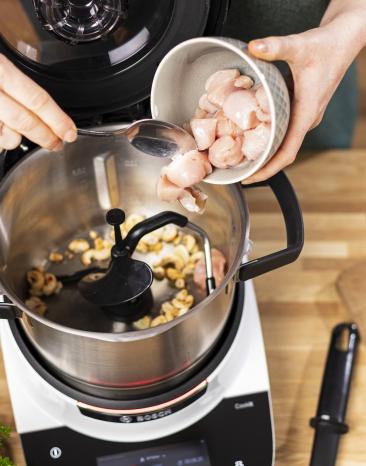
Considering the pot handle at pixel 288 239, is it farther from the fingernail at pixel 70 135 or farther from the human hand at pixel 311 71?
the fingernail at pixel 70 135

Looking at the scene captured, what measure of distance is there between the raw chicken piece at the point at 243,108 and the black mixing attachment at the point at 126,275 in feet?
0.49

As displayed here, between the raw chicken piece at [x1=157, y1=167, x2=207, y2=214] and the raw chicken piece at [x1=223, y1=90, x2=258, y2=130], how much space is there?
112mm

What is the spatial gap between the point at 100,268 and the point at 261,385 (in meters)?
0.28

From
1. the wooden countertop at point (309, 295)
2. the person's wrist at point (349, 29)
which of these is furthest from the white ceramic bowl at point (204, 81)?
the wooden countertop at point (309, 295)

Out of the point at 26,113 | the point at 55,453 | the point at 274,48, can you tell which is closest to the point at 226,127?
the point at 274,48

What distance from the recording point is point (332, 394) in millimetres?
991

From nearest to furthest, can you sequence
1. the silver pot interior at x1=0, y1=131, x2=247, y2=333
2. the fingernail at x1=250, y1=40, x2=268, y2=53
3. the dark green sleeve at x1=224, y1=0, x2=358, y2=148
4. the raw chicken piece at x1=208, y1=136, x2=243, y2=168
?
1. the fingernail at x1=250, y1=40, x2=268, y2=53
2. the raw chicken piece at x1=208, y1=136, x2=243, y2=168
3. the silver pot interior at x1=0, y1=131, x2=247, y2=333
4. the dark green sleeve at x1=224, y1=0, x2=358, y2=148

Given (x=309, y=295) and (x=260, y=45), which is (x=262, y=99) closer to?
(x=260, y=45)

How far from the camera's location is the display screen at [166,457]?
2.86ft

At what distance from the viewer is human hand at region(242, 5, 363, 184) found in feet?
2.47

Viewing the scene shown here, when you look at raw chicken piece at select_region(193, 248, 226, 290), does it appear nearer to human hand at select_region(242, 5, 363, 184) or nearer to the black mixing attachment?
the black mixing attachment

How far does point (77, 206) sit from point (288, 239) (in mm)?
351

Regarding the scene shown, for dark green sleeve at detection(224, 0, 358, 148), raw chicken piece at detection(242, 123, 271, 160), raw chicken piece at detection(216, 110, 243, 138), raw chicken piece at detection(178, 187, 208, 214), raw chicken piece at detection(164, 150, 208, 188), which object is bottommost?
raw chicken piece at detection(178, 187, 208, 214)

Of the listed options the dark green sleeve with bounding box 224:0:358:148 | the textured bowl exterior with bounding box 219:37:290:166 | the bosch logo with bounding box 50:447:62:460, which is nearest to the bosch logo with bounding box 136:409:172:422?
the bosch logo with bounding box 50:447:62:460
